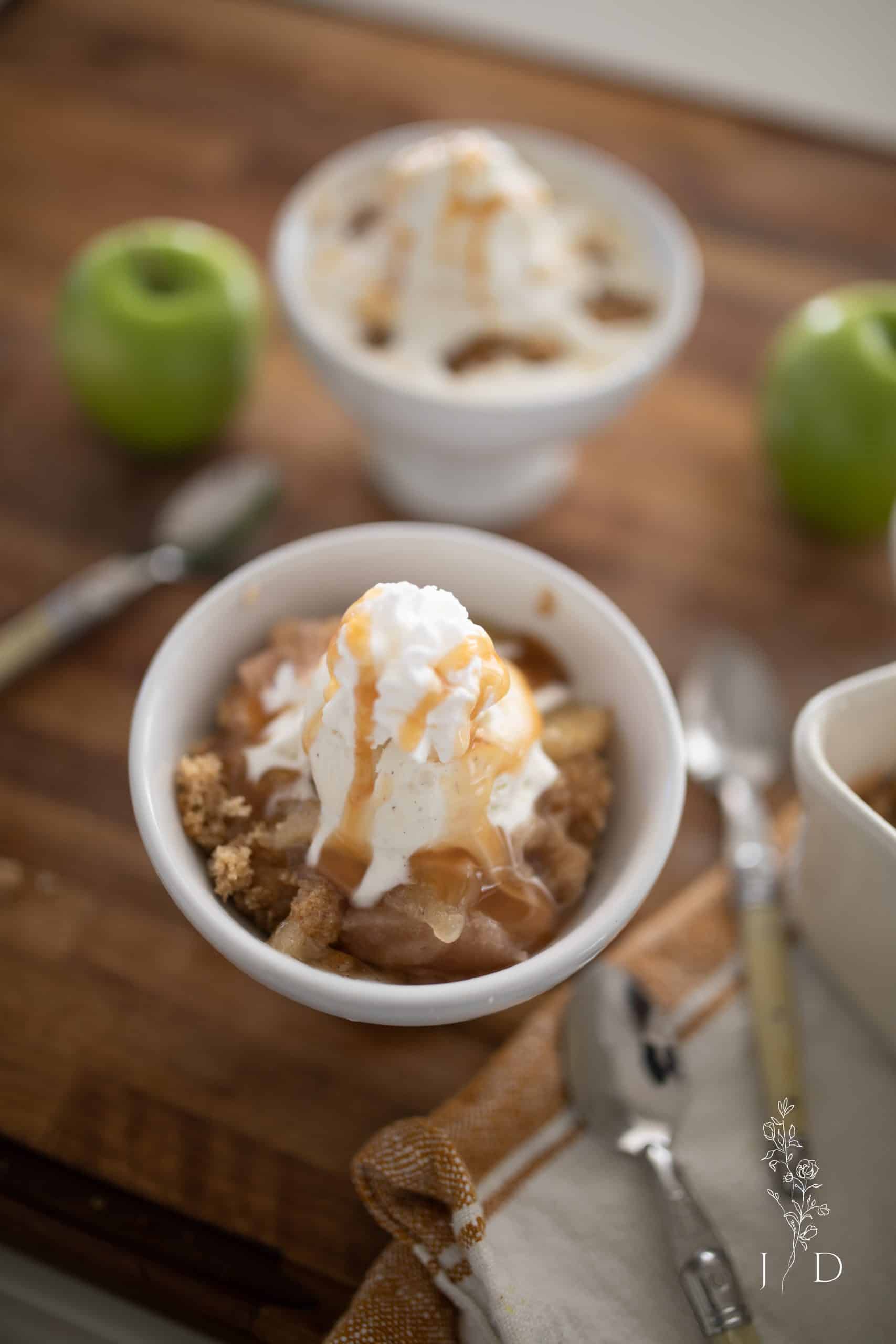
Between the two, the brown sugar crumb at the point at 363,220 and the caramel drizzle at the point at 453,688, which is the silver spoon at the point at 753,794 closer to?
the caramel drizzle at the point at 453,688

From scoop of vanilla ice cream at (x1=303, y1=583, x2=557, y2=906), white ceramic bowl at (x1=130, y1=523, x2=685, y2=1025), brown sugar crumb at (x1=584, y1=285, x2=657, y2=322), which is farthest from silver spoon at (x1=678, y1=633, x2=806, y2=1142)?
brown sugar crumb at (x1=584, y1=285, x2=657, y2=322)

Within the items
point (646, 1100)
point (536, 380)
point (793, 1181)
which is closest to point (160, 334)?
point (536, 380)

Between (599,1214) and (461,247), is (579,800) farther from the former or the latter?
(461,247)

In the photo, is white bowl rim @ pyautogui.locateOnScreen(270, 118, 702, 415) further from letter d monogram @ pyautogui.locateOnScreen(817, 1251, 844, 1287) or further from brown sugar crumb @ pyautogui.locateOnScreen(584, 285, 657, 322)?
letter d monogram @ pyautogui.locateOnScreen(817, 1251, 844, 1287)

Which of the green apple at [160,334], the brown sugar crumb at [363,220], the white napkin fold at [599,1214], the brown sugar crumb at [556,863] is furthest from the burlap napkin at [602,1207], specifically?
the brown sugar crumb at [363,220]

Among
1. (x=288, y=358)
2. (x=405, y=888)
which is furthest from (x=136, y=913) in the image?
(x=288, y=358)

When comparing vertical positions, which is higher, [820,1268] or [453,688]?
[453,688]
